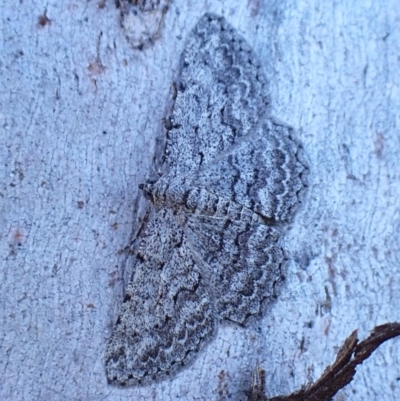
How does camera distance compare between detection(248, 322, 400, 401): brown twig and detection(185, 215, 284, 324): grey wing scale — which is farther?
detection(185, 215, 284, 324): grey wing scale

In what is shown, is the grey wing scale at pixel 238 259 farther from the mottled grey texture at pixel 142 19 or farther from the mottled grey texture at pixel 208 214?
the mottled grey texture at pixel 142 19

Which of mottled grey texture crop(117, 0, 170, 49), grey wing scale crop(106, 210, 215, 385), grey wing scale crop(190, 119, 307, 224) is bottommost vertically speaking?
grey wing scale crop(106, 210, 215, 385)

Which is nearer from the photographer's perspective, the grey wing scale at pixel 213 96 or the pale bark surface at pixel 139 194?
the pale bark surface at pixel 139 194

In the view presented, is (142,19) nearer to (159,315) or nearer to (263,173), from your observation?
(263,173)

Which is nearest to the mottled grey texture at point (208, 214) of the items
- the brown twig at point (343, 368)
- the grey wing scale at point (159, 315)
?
the grey wing scale at point (159, 315)

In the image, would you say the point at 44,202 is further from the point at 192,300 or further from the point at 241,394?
the point at 241,394

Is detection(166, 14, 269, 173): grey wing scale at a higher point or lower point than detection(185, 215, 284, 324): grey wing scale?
higher

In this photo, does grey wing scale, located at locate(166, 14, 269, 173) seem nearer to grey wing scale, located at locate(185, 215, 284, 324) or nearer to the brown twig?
grey wing scale, located at locate(185, 215, 284, 324)

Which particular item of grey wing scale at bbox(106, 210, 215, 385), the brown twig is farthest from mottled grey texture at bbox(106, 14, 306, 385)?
the brown twig
